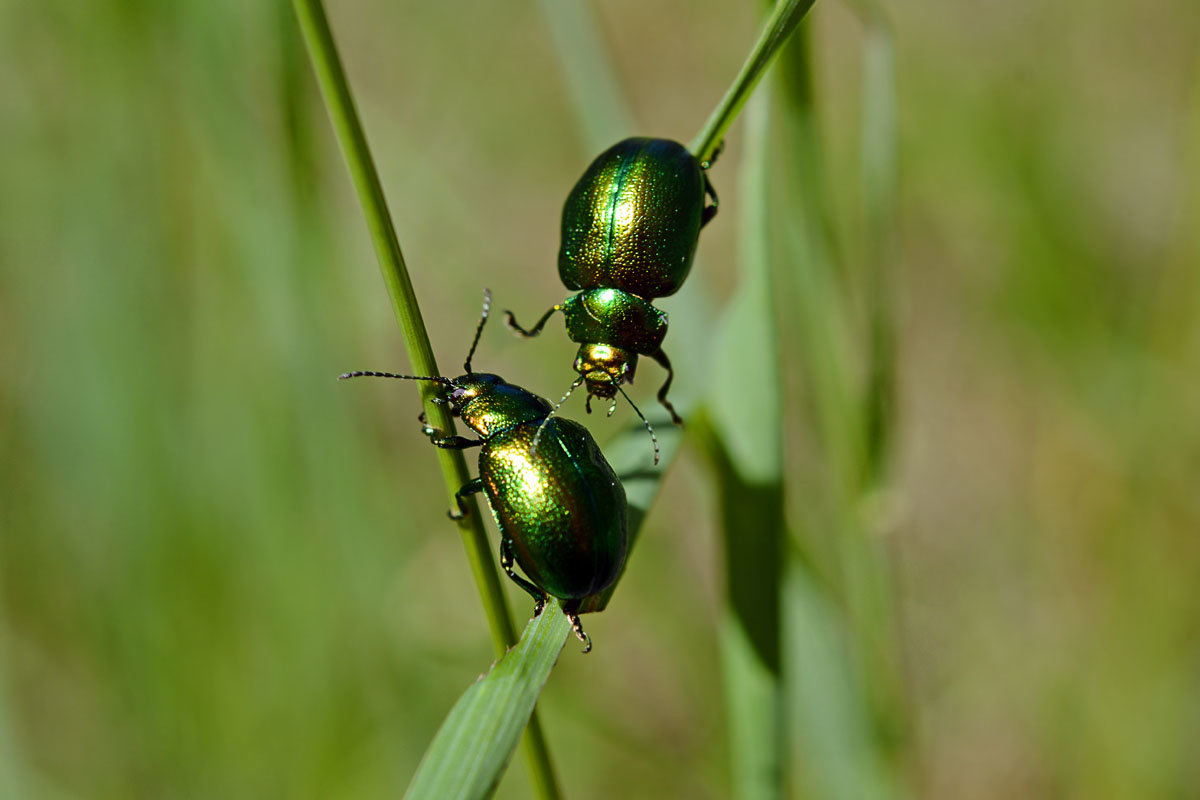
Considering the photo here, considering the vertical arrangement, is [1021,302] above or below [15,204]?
above

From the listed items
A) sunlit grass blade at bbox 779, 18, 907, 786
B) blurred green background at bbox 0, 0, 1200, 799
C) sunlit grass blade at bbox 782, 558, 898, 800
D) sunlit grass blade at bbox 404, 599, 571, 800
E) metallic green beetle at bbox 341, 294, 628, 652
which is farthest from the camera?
blurred green background at bbox 0, 0, 1200, 799

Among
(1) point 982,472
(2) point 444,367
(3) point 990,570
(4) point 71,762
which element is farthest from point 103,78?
(1) point 982,472

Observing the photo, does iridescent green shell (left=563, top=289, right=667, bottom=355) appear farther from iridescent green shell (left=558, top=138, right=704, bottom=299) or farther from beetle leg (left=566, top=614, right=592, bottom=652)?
beetle leg (left=566, top=614, right=592, bottom=652)

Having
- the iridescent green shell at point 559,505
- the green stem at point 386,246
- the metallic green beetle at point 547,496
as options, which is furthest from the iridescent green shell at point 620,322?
the green stem at point 386,246

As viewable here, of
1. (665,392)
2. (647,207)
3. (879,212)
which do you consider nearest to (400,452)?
(665,392)

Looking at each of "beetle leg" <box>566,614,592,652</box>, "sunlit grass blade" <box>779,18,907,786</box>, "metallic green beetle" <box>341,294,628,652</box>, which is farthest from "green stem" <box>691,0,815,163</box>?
"beetle leg" <box>566,614,592,652</box>

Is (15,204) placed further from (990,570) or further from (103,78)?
(990,570)

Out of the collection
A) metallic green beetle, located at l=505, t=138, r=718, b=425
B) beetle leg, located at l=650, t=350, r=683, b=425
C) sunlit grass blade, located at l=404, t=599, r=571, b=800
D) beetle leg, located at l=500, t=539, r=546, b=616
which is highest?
metallic green beetle, located at l=505, t=138, r=718, b=425
